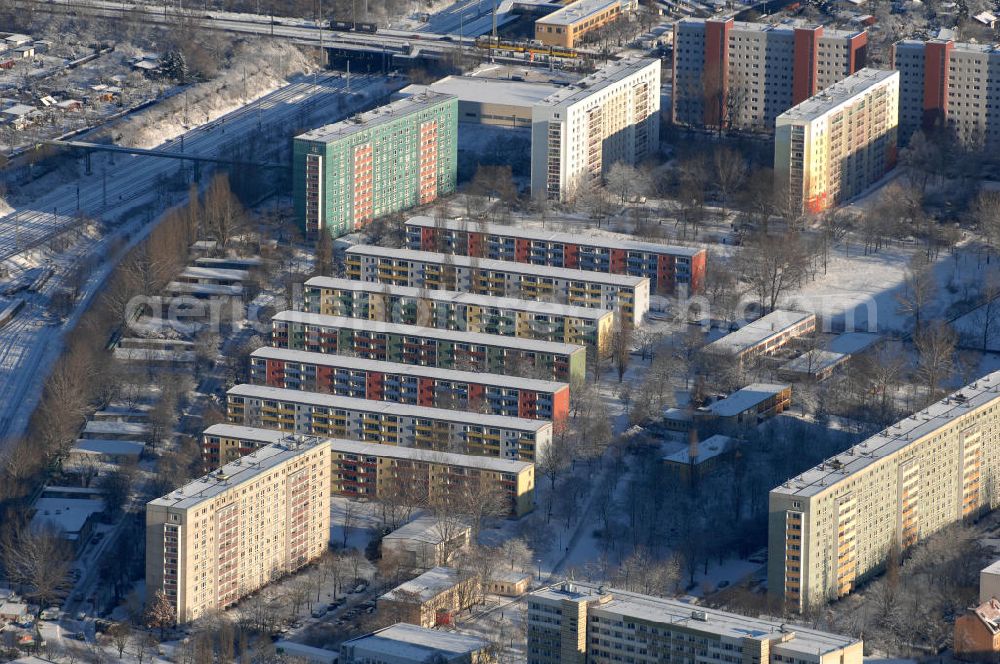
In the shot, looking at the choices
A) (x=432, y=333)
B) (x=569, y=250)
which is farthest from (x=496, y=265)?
(x=432, y=333)

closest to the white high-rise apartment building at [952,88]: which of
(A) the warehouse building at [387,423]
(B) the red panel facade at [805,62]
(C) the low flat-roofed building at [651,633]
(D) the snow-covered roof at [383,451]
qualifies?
(B) the red panel facade at [805,62]

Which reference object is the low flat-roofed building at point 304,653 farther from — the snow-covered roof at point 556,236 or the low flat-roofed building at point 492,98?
the low flat-roofed building at point 492,98

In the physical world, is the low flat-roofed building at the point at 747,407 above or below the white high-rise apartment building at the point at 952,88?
below

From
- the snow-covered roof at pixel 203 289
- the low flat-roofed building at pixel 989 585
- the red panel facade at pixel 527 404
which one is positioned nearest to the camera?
the low flat-roofed building at pixel 989 585

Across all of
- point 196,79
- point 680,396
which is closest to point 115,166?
point 196,79

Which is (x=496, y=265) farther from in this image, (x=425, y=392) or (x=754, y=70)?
(x=754, y=70)

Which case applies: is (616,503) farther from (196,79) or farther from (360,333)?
(196,79)
